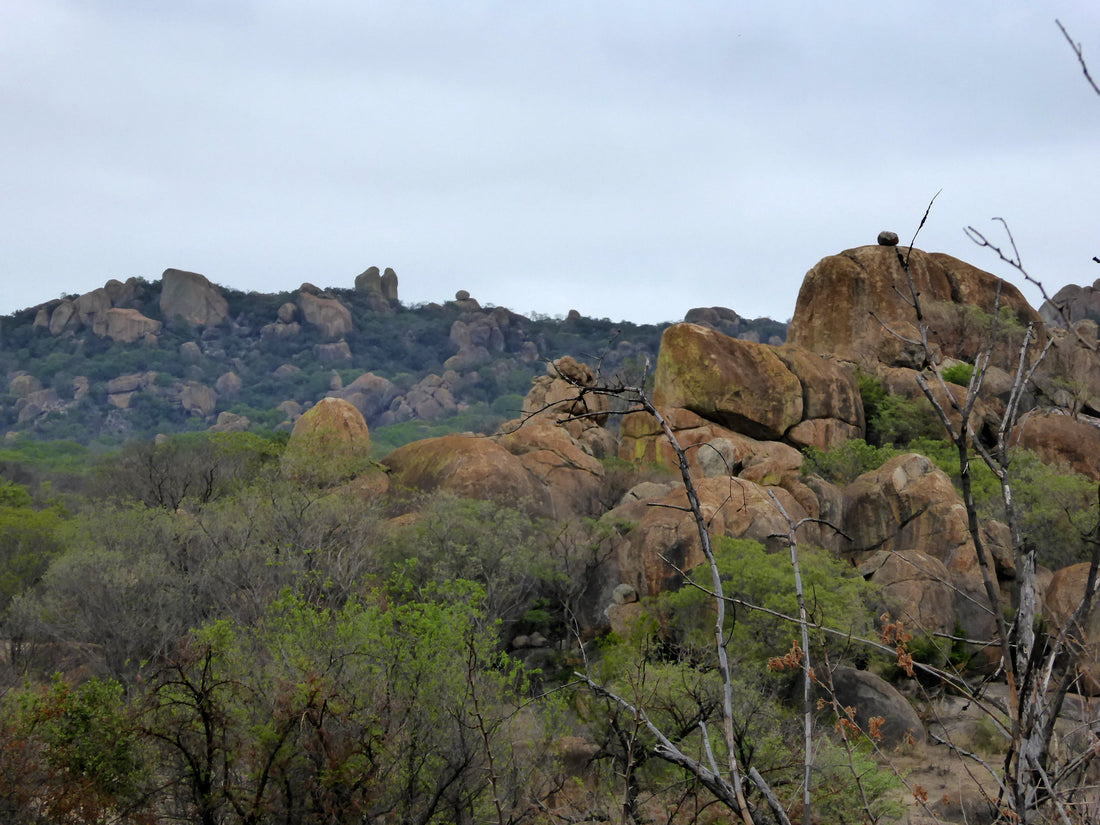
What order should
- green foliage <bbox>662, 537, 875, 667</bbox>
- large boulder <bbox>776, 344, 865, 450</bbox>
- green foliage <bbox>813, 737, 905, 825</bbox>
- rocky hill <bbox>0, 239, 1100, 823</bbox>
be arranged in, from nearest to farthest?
rocky hill <bbox>0, 239, 1100, 823</bbox>
green foliage <bbox>813, 737, 905, 825</bbox>
green foliage <bbox>662, 537, 875, 667</bbox>
large boulder <bbox>776, 344, 865, 450</bbox>

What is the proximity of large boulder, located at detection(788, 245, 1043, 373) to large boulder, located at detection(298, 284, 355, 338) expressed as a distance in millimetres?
89486

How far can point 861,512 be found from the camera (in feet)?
89.5

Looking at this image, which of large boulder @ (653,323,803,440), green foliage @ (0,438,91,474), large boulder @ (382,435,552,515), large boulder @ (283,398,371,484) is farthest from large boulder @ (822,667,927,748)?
green foliage @ (0,438,91,474)

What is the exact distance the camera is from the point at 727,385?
3719 cm

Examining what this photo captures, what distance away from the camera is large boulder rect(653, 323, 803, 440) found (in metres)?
37.1

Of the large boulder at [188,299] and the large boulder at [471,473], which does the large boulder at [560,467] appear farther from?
the large boulder at [188,299]

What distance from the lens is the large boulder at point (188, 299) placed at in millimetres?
121812

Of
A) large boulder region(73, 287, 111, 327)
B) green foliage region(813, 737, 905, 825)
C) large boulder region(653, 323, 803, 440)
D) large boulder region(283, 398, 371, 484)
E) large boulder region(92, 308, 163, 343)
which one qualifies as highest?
large boulder region(73, 287, 111, 327)

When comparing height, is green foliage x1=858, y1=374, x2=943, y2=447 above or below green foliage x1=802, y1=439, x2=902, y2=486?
above

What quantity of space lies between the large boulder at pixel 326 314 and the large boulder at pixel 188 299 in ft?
38.1

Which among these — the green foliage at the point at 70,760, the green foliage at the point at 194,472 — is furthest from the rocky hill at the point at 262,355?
the green foliage at the point at 70,760

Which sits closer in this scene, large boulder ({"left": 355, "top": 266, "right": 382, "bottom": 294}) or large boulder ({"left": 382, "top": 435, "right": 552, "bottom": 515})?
large boulder ({"left": 382, "top": 435, "right": 552, "bottom": 515})

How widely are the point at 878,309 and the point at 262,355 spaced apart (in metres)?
94.5

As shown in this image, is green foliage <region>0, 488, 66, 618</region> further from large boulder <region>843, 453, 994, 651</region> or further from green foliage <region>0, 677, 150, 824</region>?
large boulder <region>843, 453, 994, 651</region>
